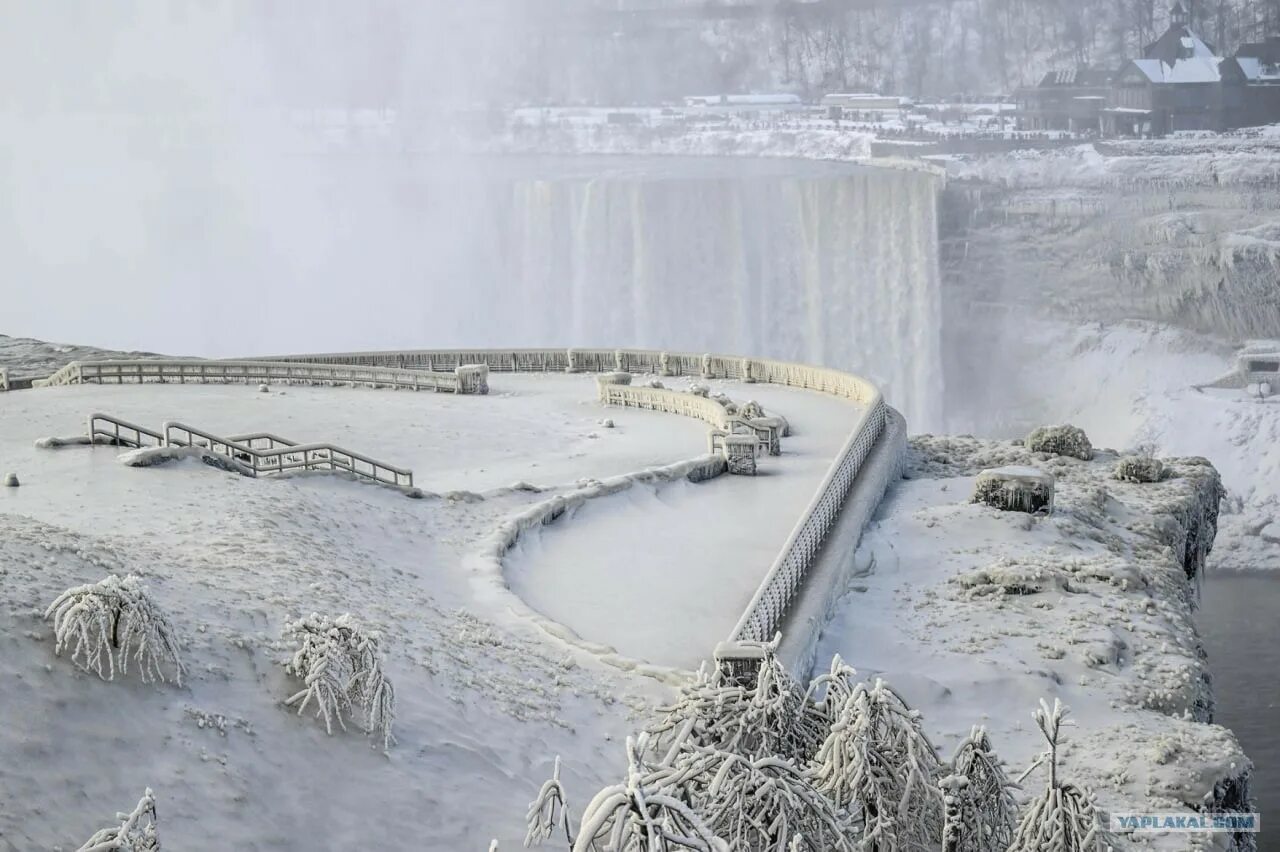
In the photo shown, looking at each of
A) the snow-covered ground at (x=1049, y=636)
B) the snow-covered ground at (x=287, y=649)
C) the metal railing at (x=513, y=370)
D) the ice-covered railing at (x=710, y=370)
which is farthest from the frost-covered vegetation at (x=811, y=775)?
the metal railing at (x=513, y=370)

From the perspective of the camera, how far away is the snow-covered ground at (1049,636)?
2114 centimetres

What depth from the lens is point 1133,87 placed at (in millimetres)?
76625

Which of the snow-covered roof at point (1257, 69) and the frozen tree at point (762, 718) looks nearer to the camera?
the frozen tree at point (762, 718)

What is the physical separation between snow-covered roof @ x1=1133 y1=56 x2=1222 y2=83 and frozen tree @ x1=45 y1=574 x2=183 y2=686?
218 feet

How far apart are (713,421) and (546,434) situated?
152 inches

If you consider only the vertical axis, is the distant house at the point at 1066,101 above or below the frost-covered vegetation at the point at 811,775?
above

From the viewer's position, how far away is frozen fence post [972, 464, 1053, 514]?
32938 millimetres

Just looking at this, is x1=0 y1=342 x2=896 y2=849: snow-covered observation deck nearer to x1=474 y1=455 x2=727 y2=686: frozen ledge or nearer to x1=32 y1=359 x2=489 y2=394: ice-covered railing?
x1=474 y1=455 x2=727 y2=686: frozen ledge

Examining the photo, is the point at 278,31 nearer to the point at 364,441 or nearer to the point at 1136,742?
the point at 364,441

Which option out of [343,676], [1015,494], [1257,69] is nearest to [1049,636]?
[1015,494]

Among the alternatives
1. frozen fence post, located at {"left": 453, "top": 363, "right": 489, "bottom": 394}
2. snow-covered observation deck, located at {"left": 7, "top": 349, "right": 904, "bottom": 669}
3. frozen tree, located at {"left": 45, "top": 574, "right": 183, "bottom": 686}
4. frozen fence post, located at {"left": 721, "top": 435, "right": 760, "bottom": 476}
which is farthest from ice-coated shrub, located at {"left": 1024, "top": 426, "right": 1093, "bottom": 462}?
frozen tree, located at {"left": 45, "top": 574, "right": 183, "bottom": 686}

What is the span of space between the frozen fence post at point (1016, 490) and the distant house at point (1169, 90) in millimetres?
46033

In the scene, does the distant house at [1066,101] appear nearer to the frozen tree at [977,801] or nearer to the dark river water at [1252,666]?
the dark river water at [1252,666]

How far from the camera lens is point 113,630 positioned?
17453mm
